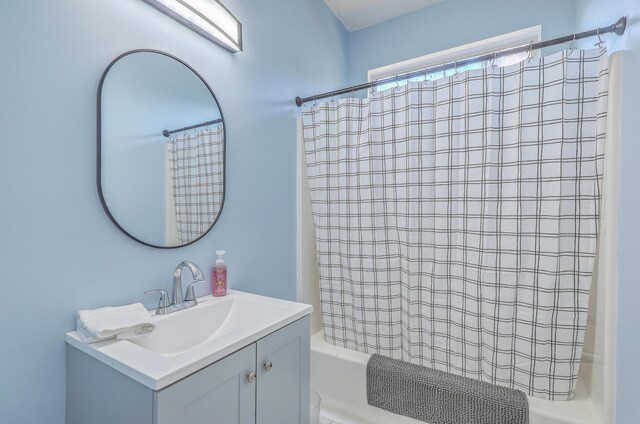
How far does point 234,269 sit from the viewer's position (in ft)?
4.56

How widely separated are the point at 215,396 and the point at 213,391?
0.7 inches

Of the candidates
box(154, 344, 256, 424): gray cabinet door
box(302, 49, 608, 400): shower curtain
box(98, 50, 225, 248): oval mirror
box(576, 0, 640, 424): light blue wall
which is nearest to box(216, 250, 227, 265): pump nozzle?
box(98, 50, 225, 248): oval mirror

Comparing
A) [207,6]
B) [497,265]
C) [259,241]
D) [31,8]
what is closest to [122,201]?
[31,8]

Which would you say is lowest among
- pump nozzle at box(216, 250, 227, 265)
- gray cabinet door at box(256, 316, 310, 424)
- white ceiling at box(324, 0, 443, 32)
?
gray cabinet door at box(256, 316, 310, 424)

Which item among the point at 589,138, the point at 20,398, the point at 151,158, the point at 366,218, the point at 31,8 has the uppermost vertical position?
the point at 31,8

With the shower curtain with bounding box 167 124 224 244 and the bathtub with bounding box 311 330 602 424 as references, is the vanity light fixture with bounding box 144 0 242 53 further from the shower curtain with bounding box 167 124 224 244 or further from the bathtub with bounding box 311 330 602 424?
the bathtub with bounding box 311 330 602 424

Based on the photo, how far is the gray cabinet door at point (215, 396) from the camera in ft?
2.14

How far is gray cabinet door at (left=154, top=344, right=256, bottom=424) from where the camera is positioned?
65cm

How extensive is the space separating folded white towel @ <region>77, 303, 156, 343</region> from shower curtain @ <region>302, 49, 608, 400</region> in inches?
44.6

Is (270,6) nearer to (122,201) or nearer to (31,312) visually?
(122,201)

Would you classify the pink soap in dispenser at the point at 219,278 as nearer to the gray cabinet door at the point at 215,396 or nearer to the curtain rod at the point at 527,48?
the gray cabinet door at the point at 215,396

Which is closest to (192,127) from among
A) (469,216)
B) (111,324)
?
(111,324)

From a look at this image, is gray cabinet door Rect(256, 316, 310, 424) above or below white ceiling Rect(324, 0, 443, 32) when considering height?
below

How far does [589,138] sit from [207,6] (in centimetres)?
170
